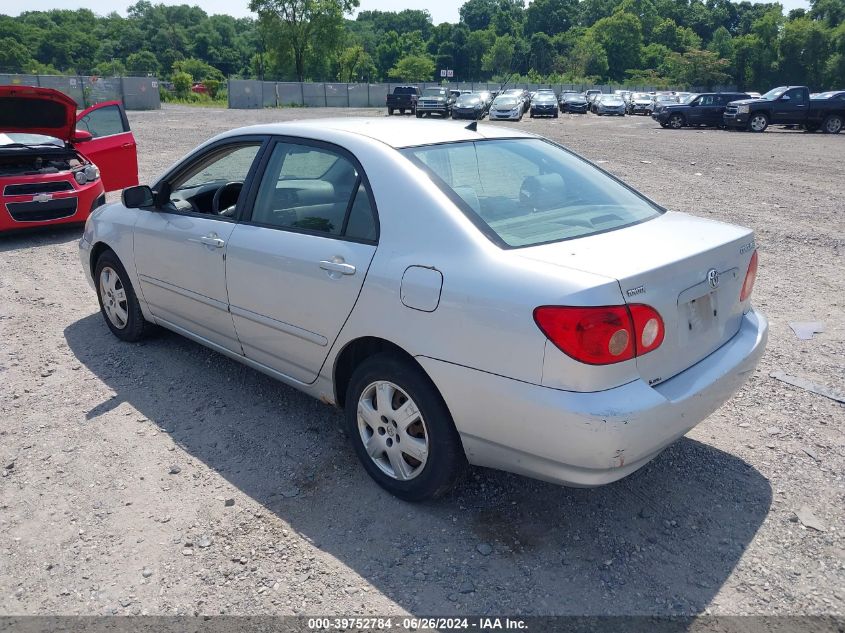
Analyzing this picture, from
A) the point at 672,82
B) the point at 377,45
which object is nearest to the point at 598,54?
the point at 672,82

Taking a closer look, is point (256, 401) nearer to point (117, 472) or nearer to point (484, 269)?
point (117, 472)

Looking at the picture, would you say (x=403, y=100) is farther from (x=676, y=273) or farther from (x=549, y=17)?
(x=549, y=17)

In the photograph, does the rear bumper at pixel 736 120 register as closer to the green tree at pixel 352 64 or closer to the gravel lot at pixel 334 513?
the gravel lot at pixel 334 513

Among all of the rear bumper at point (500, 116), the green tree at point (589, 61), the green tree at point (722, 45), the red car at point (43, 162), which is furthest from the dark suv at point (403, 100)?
the green tree at point (722, 45)

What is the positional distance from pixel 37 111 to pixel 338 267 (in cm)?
716

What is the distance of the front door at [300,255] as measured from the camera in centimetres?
330

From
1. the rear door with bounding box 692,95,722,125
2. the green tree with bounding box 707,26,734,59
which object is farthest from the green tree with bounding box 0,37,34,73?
the green tree with bounding box 707,26,734,59

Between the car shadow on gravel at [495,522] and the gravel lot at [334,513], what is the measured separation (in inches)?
0.4

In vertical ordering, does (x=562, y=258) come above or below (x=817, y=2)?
below

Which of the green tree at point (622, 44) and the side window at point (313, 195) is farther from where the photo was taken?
the green tree at point (622, 44)

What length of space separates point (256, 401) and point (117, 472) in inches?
38.5

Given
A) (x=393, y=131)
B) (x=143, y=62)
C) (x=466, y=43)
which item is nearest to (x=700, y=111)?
(x=393, y=131)

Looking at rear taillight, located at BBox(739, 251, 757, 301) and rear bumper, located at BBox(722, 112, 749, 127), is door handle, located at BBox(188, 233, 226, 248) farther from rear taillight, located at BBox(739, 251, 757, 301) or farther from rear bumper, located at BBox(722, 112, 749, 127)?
rear bumper, located at BBox(722, 112, 749, 127)

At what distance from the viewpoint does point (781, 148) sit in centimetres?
2073
